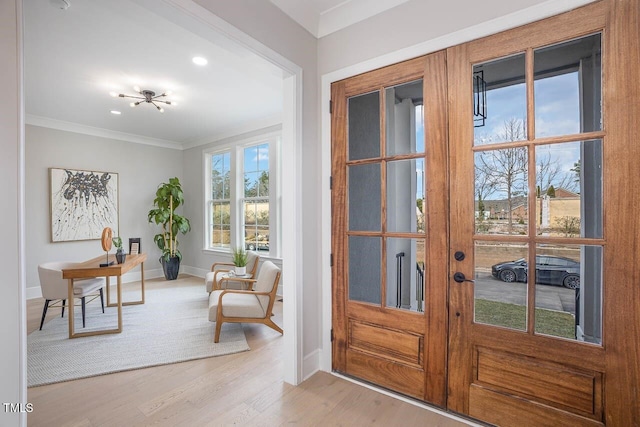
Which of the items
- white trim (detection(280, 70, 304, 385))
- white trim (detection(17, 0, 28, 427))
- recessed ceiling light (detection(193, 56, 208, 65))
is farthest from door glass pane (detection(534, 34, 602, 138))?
recessed ceiling light (detection(193, 56, 208, 65))

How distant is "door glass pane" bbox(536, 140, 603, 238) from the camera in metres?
1.59

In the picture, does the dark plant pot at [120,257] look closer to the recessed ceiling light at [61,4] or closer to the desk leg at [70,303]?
the desk leg at [70,303]

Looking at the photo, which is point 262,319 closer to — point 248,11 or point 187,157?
point 248,11

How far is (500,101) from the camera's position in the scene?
1.83 metres

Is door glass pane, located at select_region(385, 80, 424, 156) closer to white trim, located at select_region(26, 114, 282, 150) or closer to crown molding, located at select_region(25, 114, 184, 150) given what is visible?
white trim, located at select_region(26, 114, 282, 150)

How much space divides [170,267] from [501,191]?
5840 millimetres

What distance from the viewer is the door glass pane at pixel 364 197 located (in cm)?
228

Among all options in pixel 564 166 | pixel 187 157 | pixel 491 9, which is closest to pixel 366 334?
pixel 564 166

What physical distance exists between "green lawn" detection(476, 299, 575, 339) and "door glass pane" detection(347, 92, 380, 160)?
1.26m

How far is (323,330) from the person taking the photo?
2.54 m

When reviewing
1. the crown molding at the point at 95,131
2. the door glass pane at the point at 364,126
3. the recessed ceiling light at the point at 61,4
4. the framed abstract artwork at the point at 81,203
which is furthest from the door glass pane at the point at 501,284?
the crown molding at the point at 95,131

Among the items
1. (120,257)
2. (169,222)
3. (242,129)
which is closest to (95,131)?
(169,222)

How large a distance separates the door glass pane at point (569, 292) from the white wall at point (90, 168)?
642 cm

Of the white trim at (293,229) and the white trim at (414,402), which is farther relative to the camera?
the white trim at (293,229)
